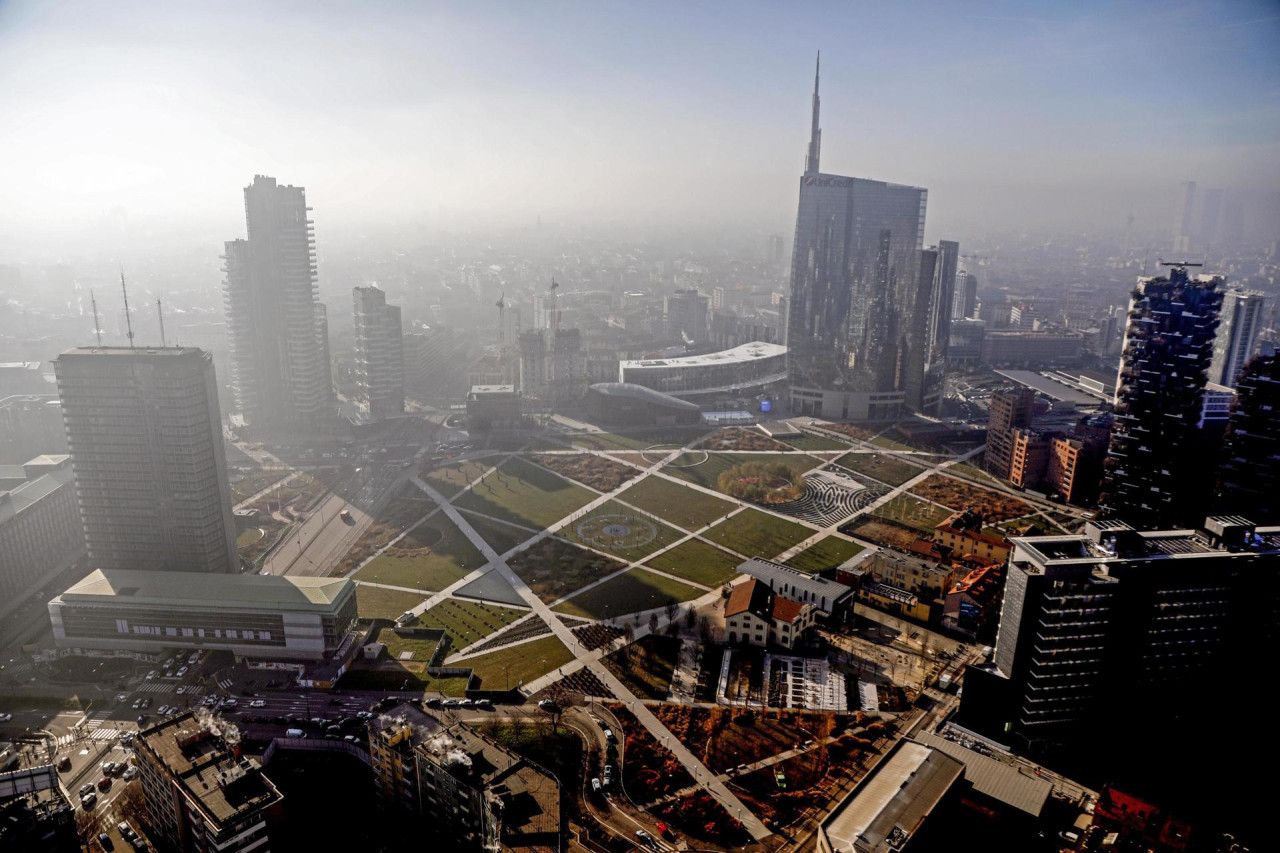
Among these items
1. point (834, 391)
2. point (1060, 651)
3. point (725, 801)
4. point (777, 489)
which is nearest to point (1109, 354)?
point (834, 391)

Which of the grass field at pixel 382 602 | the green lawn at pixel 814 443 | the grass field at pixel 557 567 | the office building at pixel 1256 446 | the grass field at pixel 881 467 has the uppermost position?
the office building at pixel 1256 446

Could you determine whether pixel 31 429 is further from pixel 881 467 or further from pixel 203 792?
pixel 881 467

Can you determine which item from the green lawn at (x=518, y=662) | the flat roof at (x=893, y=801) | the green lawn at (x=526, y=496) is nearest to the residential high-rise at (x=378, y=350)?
the green lawn at (x=526, y=496)

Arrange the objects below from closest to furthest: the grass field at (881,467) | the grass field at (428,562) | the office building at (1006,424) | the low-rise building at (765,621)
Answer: the low-rise building at (765,621) → the grass field at (428,562) → the office building at (1006,424) → the grass field at (881,467)

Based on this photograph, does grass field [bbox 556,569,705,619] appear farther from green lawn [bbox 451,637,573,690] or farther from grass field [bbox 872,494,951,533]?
grass field [bbox 872,494,951,533]

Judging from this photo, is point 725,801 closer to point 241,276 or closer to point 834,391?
point 834,391

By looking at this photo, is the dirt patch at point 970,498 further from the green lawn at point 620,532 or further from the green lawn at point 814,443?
the green lawn at point 620,532

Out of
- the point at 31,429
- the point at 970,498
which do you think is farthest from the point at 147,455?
Result: the point at 970,498
